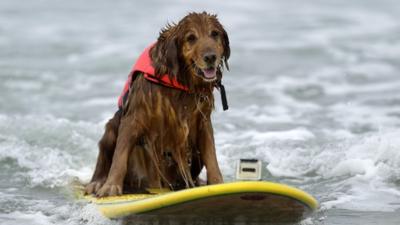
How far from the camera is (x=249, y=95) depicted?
13.9 m

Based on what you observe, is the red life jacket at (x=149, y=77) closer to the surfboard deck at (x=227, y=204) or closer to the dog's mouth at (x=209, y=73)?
the dog's mouth at (x=209, y=73)

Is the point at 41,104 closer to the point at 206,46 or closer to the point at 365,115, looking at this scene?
the point at 365,115

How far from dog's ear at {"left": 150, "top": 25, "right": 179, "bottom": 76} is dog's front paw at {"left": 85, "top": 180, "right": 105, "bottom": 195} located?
1165mm

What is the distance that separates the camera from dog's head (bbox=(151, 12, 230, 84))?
6.42 m

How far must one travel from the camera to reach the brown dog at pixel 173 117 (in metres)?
6.52

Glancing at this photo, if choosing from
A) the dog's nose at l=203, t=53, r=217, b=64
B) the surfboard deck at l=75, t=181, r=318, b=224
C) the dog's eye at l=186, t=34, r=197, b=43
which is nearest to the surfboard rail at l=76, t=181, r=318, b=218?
the surfboard deck at l=75, t=181, r=318, b=224

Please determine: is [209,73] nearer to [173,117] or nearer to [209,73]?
[209,73]

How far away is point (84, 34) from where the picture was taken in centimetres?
1916

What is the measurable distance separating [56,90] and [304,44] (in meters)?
5.48

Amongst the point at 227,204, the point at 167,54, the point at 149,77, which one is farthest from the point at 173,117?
the point at 227,204

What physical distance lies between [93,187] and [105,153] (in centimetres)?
28

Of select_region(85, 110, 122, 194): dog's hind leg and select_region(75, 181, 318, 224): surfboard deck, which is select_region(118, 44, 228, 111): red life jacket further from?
select_region(75, 181, 318, 224): surfboard deck

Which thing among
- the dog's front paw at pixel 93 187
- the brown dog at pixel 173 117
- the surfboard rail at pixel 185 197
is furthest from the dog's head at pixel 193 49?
the dog's front paw at pixel 93 187

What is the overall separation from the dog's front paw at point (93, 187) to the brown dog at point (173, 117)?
66mm
